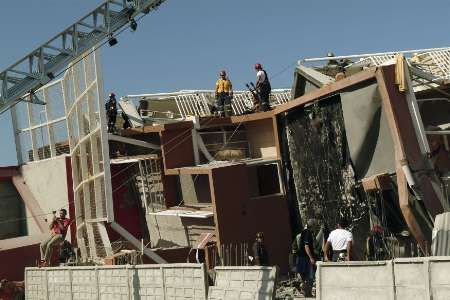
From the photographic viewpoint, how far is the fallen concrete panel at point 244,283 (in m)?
10.8

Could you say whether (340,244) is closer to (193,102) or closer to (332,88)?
(332,88)

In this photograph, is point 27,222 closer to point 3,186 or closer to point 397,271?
point 3,186

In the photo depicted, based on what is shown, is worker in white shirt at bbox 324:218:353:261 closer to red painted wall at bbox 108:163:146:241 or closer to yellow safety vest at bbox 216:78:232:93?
yellow safety vest at bbox 216:78:232:93

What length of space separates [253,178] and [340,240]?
6713 mm

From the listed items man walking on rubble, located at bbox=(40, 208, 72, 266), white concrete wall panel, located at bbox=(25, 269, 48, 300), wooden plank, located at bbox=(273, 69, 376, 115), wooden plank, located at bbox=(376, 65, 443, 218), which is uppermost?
wooden plank, located at bbox=(273, 69, 376, 115)

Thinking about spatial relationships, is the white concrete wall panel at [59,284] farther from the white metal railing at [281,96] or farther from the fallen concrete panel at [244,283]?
the white metal railing at [281,96]

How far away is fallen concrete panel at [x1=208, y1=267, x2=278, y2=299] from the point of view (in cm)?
1081

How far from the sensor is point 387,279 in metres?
9.13

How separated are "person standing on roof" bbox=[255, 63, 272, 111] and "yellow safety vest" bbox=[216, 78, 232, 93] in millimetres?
1509

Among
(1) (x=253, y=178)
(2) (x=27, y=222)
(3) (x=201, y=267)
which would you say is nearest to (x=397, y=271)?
(3) (x=201, y=267)

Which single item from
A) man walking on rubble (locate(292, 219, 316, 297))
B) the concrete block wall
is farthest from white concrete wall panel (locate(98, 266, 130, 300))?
the concrete block wall

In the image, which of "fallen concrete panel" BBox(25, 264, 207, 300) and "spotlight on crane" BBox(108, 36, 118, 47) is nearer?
"fallen concrete panel" BBox(25, 264, 207, 300)

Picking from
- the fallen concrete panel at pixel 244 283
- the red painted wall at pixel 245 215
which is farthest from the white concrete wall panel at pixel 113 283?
the red painted wall at pixel 245 215

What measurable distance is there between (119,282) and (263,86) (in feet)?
25.0
